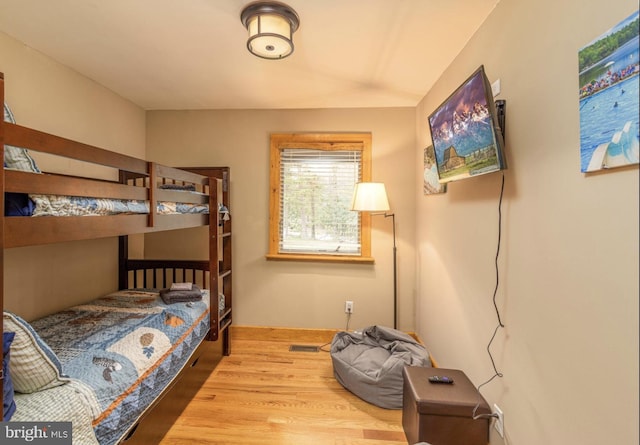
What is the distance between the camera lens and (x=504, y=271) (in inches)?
56.9

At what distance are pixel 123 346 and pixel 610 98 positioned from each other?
7.33 feet

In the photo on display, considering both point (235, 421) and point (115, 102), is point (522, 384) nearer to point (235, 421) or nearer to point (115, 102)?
point (235, 421)

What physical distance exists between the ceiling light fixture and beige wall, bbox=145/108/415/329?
1370mm

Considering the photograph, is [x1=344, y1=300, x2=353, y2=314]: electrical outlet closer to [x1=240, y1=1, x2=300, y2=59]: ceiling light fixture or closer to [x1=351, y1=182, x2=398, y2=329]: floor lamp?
[x1=351, y1=182, x2=398, y2=329]: floor lamp

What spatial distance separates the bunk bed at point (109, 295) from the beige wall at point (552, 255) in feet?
5.76

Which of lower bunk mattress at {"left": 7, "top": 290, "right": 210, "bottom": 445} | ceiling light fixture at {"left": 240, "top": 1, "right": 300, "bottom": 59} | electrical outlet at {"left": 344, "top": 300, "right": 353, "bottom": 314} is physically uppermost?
ceiling light fixture at {"left": 240, "top": 1, "right": 300, "bottom": 59}

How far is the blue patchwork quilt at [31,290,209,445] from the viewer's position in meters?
1.24

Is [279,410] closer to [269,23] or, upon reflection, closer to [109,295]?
[109,295]

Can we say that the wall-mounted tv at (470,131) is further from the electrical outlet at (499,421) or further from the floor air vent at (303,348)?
the floor air vent at (303,348)

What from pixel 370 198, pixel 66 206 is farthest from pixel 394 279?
pixel 66 206

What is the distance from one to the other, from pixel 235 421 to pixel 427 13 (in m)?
2.69

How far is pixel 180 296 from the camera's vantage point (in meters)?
2.28

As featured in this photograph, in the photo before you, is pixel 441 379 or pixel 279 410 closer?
pixel 441 379

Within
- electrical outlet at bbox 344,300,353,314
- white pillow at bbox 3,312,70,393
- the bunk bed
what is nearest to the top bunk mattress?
the bunk bed
